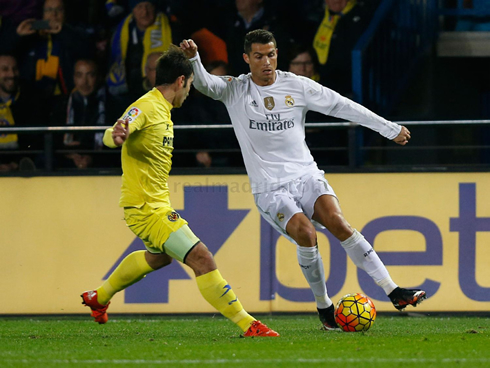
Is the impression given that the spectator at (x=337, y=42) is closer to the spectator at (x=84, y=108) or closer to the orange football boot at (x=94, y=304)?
the spectator at (x=84, y=108)

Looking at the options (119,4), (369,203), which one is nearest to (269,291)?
(369,203)

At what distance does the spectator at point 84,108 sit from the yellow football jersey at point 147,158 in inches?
142

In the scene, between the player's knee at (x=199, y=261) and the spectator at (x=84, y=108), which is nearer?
the player's knee at (x=199, y=261)

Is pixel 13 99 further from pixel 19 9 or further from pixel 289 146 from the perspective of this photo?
pixel 289 146

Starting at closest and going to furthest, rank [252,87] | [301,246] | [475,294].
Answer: [301,246] → [252,87] → [475,294]

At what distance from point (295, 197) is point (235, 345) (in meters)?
1.46

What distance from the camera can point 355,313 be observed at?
20.9 ft

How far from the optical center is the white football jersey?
21.9 feet

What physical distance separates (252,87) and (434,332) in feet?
8.07

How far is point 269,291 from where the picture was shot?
8.55 m

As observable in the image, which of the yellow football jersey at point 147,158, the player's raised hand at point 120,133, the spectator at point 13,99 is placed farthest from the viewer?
the spectator at point 13,99

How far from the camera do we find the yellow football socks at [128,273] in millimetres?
6602

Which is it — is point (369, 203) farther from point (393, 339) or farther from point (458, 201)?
point (393, 339)

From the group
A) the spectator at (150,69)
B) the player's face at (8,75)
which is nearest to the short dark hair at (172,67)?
the spectator at (150,69)
